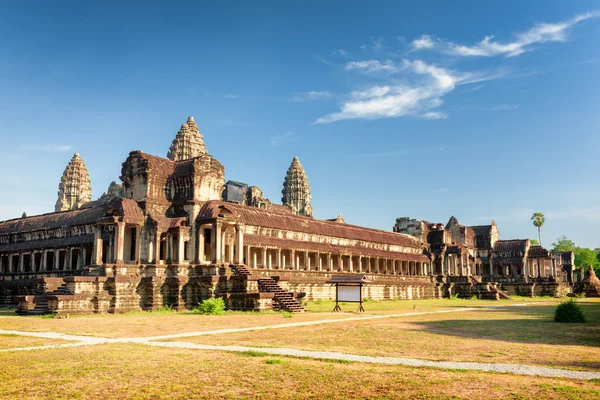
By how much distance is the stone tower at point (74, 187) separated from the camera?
110 metres

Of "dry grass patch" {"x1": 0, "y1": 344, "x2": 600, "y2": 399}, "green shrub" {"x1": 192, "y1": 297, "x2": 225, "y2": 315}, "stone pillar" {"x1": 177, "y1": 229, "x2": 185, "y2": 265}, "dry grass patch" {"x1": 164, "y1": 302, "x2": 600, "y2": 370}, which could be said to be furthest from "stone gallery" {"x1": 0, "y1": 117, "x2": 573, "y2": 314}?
"dry grass patch" {"x1": 0, "y1": 344, "x2": 600, "y2": 399}

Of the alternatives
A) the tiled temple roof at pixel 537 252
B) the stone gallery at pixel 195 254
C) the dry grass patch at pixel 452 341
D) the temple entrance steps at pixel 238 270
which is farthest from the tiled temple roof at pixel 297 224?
the tiled temple roof at pixel 537 252

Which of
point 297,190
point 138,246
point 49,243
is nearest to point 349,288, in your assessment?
point 138,246

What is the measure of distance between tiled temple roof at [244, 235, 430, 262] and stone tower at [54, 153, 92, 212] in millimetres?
67160

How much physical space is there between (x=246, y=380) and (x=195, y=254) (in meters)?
30.6

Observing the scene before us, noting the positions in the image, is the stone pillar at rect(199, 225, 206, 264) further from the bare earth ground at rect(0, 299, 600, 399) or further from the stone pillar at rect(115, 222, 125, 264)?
the bare earth ground at rect(0, 299, 600, 399)

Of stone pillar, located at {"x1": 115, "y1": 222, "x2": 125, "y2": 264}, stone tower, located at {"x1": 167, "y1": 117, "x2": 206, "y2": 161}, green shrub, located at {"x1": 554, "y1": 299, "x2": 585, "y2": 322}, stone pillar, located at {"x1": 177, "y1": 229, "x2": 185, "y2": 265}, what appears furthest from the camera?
stone tower, located at {"x1": 167, "y1": 117, "x2": 206, "y2": 161}

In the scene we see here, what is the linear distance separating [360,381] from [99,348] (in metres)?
9.59

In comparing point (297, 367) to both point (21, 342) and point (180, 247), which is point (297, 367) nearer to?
point (21, 342)

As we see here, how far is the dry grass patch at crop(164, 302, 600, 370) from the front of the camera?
51.2ft

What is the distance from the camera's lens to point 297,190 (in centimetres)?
11762

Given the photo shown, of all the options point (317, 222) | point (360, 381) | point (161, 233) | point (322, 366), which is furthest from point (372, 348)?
point (317, 222)

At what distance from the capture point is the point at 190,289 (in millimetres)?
39750

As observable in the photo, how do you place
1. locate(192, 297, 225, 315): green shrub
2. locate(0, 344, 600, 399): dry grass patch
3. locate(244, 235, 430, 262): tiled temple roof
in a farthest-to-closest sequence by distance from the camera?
locate(244, 235, 430, 262): tiled temple roof, locate(192, 297, 225, 315): green shrub, locate(0, 344, 600, 399): dry grass patch
